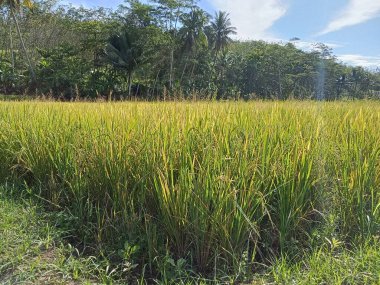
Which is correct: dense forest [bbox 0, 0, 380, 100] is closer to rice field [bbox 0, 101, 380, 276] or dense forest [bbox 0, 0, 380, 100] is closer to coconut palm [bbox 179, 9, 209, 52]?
coconut palm [bbox 179, 9, 209, 52]

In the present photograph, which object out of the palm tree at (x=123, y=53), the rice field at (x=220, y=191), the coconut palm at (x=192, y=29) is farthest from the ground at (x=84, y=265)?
the coconut palm at (x=192, y=29)

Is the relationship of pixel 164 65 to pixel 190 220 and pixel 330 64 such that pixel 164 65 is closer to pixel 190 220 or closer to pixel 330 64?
pixel 330 64

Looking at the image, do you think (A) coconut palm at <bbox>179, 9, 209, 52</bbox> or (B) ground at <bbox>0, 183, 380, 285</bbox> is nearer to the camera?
(B) ground at <bbox>0, 183, 380, 285</bbox>

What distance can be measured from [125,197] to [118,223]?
0.21 m

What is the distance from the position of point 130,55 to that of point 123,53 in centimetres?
62

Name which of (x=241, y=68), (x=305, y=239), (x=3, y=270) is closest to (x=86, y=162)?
(x=3, y=270)

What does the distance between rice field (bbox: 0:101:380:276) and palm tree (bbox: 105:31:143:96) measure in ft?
85.2

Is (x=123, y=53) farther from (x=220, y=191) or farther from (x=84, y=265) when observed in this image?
(x=220, y=191)

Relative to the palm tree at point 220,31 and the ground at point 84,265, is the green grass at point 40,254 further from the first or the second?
the palm tree at point 220,31

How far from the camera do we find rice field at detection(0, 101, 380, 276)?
84.0 inches

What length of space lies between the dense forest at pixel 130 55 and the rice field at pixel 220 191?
21133mm

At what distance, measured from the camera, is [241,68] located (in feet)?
133

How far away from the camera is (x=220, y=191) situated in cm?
210

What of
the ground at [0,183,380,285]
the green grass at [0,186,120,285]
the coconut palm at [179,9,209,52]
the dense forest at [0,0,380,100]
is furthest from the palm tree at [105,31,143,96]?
the ground at [0,183,380,285]
